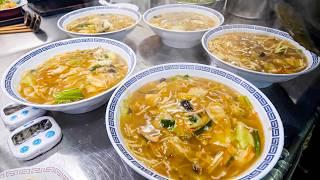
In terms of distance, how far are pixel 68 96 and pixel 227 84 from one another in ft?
3.30

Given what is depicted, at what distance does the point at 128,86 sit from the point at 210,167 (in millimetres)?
668

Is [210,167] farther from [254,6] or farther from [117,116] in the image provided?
[254,6]

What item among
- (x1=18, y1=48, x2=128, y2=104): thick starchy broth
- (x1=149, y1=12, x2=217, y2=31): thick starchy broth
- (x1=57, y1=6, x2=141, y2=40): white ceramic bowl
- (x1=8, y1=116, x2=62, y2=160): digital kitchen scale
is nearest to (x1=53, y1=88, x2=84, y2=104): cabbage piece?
(x1=18, y1=48, x2=128, y2=104): thick starchy broth

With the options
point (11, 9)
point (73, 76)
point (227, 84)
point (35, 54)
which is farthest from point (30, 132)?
point (11, 9)

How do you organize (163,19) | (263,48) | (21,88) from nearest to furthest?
(21,88) → (263,48) → (163,19)

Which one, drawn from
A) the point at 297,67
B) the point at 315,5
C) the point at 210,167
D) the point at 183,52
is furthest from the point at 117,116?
the point at 297,67

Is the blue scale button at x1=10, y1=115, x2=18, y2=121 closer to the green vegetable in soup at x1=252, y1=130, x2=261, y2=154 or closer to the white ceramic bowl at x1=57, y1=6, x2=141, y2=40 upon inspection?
the white ceramic bowl at x1=57, y1=6, x2=141, y2=40

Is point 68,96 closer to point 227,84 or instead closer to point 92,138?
point 92,138

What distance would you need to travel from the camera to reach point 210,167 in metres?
1.17

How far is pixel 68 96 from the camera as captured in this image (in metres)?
1.49

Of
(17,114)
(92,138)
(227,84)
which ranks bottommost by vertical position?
(92,138)

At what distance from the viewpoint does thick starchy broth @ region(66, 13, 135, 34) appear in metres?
2.32

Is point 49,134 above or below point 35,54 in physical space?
below

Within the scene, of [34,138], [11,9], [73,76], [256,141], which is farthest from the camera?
[11,9]
